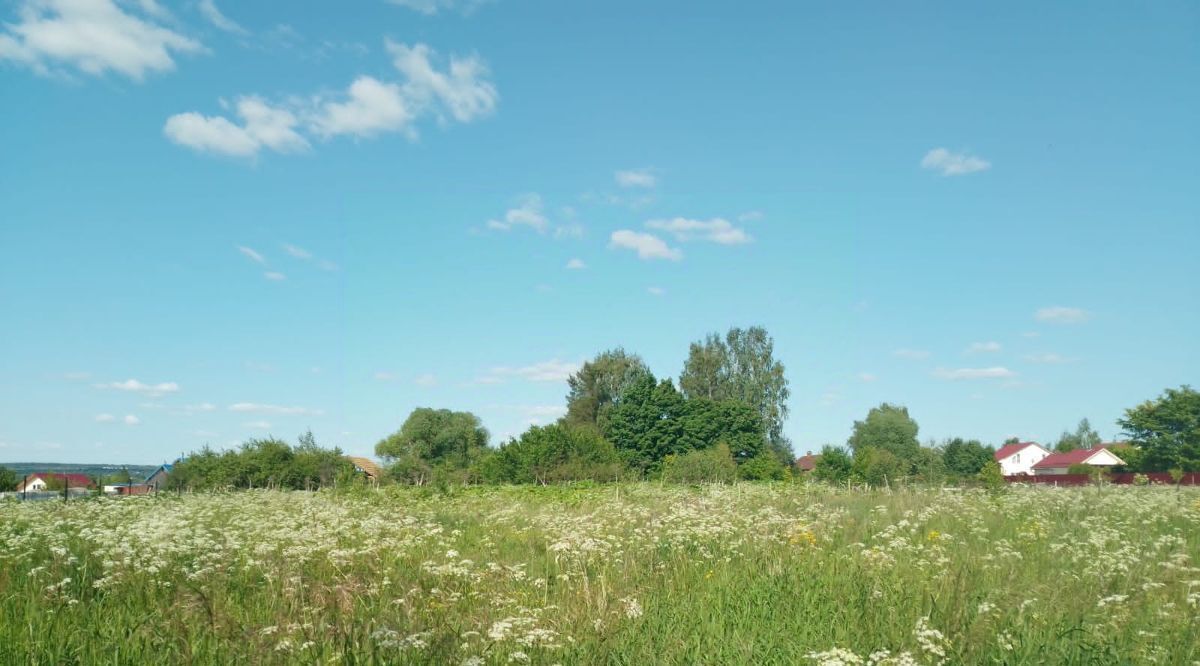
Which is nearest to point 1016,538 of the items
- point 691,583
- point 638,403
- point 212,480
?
point 691,583

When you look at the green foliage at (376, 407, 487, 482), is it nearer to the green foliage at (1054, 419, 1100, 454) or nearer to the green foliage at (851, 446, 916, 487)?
the green foliage at (851, 446, 916, 487)

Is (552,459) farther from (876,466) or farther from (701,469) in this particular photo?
(876,466)

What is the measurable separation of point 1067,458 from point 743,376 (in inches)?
2392

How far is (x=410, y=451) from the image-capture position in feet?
284

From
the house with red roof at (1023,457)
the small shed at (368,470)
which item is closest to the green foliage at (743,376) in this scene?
the small shed at (368,470)

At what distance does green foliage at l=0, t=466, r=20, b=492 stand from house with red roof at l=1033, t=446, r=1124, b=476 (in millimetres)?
101587

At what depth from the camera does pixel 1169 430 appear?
63.2 m

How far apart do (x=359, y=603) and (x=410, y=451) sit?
83821mm

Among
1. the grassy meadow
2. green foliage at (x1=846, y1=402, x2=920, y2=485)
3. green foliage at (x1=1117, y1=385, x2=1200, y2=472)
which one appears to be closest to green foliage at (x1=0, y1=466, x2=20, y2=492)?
the grassy meadow

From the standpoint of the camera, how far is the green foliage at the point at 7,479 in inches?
1710

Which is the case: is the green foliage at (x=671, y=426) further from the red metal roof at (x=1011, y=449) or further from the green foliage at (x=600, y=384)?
the red metal roof at (x=1011, y=449)

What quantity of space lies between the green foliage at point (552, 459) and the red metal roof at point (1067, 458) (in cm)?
7567

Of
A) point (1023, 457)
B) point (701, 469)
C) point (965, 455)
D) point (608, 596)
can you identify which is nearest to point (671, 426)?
point (701, 469)

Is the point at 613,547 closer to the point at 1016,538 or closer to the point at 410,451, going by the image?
the point at 1016,538
